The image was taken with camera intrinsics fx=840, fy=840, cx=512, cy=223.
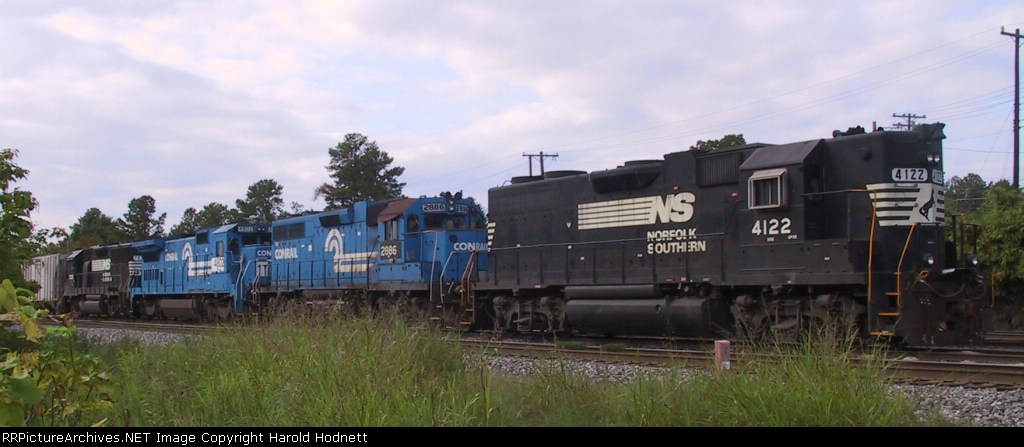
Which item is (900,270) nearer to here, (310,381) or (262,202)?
(310,381)

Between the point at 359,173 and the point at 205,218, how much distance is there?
28846mm

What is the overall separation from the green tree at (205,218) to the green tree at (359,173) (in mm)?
19655

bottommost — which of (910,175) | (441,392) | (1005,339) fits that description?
(1005,339)

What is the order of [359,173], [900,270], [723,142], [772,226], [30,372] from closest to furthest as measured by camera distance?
[30,372]
[900,270]
[772,226]
[723,142]
[359,173]

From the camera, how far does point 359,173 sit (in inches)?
2411

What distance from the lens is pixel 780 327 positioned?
1218 cm

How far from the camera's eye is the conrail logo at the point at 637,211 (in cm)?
1391

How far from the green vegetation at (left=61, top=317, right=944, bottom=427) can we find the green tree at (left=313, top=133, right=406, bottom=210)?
5199cm

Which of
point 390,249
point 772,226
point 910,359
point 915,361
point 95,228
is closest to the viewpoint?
point 915,361

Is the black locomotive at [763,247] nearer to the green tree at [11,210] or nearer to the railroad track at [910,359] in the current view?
the railroad track at [910,359]

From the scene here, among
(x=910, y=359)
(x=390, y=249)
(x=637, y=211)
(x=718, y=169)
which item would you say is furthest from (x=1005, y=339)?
(x=390, y=249)

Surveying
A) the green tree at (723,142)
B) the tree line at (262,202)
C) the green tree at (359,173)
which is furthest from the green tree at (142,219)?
the green tree at (723,142)

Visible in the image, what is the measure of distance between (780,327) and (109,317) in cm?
2934
